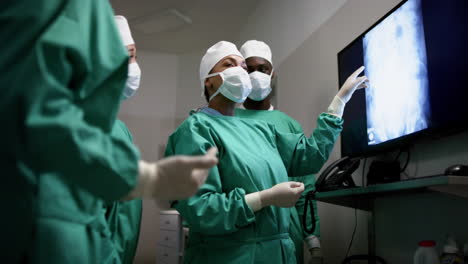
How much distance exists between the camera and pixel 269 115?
2506 mm

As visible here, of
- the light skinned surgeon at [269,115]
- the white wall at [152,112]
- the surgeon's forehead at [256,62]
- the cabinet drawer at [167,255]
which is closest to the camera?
the light skinned surgeon at [269,115]

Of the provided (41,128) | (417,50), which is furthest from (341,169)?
(41,128)

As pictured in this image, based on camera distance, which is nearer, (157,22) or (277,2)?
(277,2)

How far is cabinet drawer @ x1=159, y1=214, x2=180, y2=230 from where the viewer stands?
378 centimetres

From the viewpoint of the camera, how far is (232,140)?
1.58 metres

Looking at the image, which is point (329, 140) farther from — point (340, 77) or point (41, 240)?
point (41, 240)

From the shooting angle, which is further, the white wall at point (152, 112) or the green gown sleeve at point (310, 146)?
the white wall at point (152, 112)

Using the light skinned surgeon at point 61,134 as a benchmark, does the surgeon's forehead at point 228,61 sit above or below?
above

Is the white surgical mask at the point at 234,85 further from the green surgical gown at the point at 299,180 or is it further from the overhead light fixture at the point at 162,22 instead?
the overhead light fixture at the point at 162,22

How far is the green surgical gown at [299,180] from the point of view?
2273 millimetres

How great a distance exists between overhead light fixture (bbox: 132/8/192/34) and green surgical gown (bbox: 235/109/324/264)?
93.6 inches

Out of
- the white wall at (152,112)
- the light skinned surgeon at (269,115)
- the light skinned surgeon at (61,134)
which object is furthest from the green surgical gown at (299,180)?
the white wall at (152,112)

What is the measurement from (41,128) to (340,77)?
199 cm

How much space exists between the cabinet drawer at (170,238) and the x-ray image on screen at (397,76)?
2350 millimetres
